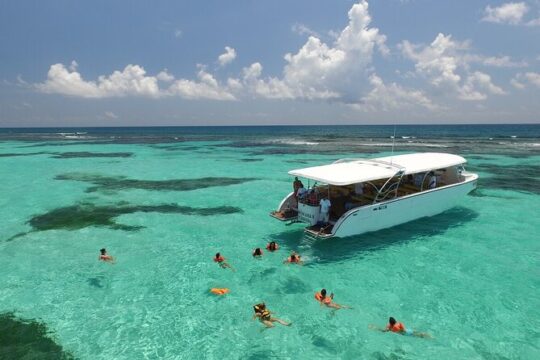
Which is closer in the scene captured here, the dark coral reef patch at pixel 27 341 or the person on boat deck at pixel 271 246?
the dark coral reef patch at pixel 27 341

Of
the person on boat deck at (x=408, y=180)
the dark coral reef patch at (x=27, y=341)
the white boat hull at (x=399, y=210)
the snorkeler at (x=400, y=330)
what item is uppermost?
the person on boat deck at (x=408, y=180)

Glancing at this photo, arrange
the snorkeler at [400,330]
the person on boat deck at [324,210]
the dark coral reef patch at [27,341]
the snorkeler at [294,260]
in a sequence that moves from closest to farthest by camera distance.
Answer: the dark coral reef patch at [27,341], the snorkeler at [400,330], the snorkeler at [294,260], the person on boat deck at [324,210]

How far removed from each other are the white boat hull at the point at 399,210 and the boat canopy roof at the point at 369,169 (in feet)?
3.63

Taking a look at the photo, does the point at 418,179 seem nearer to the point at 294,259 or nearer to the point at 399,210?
the point at 399,210

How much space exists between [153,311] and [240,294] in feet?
8.36

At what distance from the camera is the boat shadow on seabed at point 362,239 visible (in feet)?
47.6

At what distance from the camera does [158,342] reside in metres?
9.45

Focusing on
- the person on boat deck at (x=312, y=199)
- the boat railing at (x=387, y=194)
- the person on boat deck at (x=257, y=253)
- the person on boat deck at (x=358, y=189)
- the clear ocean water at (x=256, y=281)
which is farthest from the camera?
the person on boat deck at (x=358, y=189)

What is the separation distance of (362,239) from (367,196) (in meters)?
2.04

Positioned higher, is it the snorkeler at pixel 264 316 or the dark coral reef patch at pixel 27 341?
the snorkeler at pixel 264 316

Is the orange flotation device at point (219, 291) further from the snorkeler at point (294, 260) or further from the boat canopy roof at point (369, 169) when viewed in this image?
the boat canopy roof at point (369, 169)

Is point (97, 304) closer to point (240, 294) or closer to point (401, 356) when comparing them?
point (240, 294)

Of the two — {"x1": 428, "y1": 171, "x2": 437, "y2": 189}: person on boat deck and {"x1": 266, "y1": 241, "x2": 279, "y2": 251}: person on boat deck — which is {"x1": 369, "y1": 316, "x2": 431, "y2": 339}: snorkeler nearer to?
{"x1": 266, "y1": 241, "x2": 279, "y2": 251}: person on boat deck

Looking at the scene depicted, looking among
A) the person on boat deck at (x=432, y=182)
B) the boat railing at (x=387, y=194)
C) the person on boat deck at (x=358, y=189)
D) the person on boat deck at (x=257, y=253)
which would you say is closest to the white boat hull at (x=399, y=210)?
the boat railing at (x=387, y=194)
